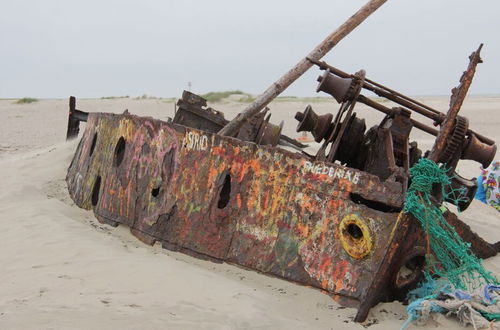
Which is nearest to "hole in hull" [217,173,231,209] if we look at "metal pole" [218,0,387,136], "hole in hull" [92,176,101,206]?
"metal pole" [218,0,387,136]

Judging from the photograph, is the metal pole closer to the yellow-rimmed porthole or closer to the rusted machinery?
the rusted machinery

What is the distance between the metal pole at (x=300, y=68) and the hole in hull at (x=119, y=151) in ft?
3.63

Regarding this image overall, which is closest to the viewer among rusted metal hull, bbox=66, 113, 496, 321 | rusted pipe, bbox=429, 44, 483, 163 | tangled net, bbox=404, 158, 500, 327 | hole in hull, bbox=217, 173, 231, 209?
tangled net, bbox=404, 158, 500, 327

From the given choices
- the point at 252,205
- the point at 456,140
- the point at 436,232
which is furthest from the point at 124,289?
the point at 456,140

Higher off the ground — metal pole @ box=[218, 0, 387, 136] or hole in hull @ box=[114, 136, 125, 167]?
metal pole @ box=[218, 0, 387, 136]

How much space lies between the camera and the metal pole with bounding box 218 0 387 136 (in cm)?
535

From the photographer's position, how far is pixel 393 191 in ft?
13.0

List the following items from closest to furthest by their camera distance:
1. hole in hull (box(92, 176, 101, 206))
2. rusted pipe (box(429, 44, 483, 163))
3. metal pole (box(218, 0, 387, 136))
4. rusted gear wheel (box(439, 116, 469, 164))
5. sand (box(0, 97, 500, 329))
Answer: sand (box(0, 97, 500, 329)) → rusted pipe (box(429, 44, 483, 163)) → rusted gear wheel (box(439, 116, 469, 164)) → metal pole (box(218, 0, 387, 136)) → hole in hull (box(92, 176, 101, 206))

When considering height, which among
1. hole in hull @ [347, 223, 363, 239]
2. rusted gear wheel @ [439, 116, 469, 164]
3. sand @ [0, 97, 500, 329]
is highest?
rusted gear wheel @ [439, 116, 469, 164]

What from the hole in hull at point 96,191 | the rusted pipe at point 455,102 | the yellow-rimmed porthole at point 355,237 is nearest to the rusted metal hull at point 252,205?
the yellow-rimmed porthole at point 355,237

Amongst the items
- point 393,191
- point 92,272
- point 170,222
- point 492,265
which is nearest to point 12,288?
point 92,272

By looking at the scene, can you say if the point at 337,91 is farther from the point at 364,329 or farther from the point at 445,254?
the point at 364,329

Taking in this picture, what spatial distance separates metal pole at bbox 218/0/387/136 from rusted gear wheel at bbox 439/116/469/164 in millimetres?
1386

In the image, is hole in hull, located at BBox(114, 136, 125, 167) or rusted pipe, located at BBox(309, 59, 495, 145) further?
hole in hull, located at BBox(114, 136, 125, 167)
